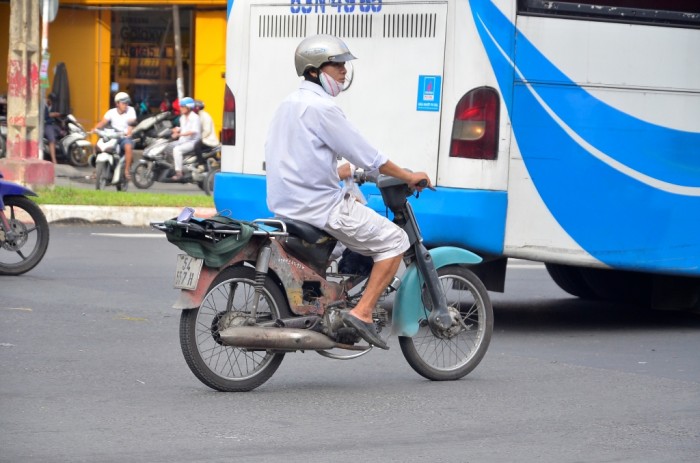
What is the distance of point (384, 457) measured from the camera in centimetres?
517

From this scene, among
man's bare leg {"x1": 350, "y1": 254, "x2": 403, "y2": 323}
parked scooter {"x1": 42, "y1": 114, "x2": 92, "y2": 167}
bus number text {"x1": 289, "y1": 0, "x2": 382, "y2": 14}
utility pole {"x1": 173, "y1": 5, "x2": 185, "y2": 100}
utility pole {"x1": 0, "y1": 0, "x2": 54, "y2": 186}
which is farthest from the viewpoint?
utility pole {"x1": 173, "y1": 5, "x2": 185, "y2": 100}

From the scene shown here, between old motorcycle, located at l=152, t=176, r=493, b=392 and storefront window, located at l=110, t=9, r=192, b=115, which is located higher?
storefront window, located at l=110, t=9, r=192, b=115

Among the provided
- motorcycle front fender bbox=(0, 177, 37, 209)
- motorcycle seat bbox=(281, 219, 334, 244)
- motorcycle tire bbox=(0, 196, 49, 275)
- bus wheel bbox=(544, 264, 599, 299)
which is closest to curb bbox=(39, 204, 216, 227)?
motorcycle tire bbox=(0, 196, 49, 275)

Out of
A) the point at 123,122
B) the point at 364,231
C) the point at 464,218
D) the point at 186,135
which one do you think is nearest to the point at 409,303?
the point at 364,231

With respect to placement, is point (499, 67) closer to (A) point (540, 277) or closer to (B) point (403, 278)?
(B) point (403, 278)

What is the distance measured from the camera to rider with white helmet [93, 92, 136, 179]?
2127 cm

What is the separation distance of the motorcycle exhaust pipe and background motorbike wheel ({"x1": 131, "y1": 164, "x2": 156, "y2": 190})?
15388 mm

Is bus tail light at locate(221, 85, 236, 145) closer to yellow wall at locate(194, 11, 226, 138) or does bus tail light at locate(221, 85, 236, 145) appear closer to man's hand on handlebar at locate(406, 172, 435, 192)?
man's hand on handlebar at locate(406, 172, 435, 192)

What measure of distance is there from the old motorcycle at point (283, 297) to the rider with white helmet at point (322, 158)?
0.11m

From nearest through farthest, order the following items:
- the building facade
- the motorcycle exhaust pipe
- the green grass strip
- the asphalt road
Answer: the asphalt road, the motorcycle exhaust pipe, the green grass strip, the building facade

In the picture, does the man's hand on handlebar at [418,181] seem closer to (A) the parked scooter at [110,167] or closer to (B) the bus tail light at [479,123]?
(B) the bus tail light at [479,123]

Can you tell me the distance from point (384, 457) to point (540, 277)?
23.7ft

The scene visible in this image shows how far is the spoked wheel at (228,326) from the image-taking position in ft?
20.4

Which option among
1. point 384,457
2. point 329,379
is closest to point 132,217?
point 329,379
